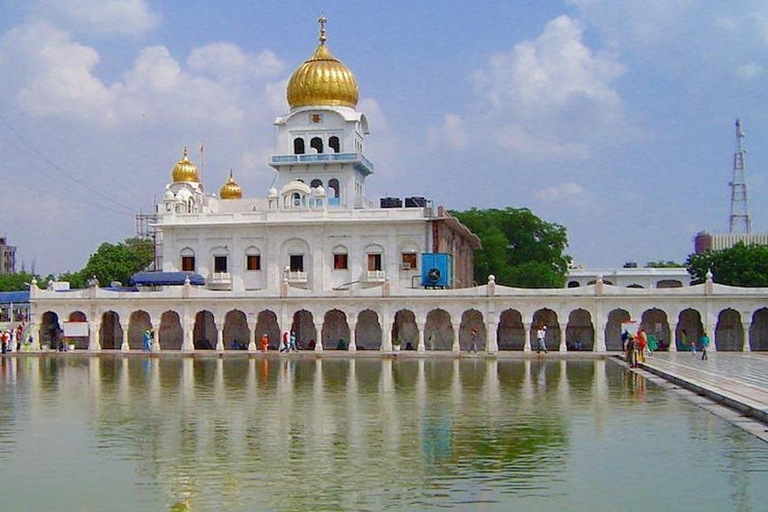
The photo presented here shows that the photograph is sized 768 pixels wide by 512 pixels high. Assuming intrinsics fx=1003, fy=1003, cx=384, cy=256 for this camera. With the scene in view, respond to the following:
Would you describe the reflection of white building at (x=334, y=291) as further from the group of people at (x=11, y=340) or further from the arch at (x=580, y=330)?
the group of people at (x=11, y=340)

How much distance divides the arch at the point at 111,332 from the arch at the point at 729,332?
2580cm

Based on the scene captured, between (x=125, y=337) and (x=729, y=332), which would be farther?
(x=125, y=337)

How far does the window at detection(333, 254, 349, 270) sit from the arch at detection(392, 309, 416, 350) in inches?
165

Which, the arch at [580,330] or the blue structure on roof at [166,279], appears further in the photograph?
the blue structure on roof at [166,279]

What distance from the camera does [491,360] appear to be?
3700cm

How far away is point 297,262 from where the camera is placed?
46.2 metres

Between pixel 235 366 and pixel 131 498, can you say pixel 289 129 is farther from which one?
pixel 131 498

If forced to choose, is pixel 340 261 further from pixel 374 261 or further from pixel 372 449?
pixel 372 449

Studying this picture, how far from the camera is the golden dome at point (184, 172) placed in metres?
55.6

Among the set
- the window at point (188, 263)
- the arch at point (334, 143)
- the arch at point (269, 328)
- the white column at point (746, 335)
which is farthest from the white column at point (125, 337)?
the white column at point (746, 335)

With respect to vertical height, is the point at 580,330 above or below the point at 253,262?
below

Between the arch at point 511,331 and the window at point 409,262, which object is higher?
the window at point 409,262

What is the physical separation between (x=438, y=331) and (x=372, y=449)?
28.5 meters

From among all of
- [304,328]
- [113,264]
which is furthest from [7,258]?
[304,328]
